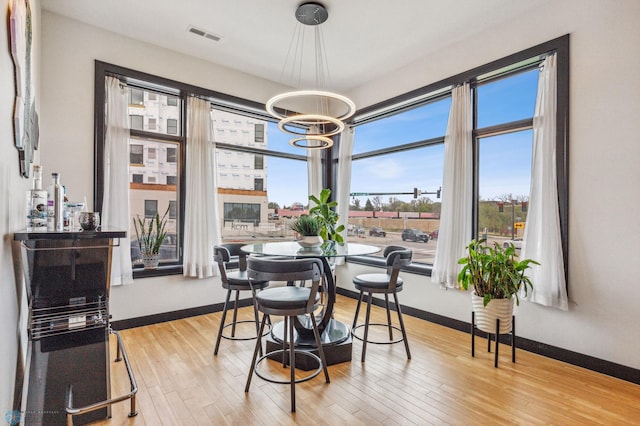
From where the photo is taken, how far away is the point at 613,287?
271 centimetres

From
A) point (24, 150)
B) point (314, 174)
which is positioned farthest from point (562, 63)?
point (24, 150)

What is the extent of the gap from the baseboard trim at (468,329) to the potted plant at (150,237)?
0.63m

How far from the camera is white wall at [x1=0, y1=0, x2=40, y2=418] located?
53.6 inches

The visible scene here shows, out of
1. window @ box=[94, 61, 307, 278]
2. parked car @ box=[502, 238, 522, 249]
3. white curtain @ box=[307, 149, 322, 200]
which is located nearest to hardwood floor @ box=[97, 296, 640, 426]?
parked car @ box=[502, 238, 522, 249]

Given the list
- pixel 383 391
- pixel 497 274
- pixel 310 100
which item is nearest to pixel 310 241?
pixel 383 391

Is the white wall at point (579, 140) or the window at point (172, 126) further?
the window at point (172, 126)

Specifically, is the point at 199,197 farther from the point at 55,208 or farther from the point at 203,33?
the point at 55,208

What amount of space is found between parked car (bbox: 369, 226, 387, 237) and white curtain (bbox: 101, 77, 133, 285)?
3.26 meters

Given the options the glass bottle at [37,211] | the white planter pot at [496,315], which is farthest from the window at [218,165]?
the white planter pot at [496,315]

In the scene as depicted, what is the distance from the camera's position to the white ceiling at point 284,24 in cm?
321

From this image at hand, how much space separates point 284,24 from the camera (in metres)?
3.55

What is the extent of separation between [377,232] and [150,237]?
3.11 metres

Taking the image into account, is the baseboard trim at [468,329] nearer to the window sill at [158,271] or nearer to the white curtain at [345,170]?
the window sill at [158,271]

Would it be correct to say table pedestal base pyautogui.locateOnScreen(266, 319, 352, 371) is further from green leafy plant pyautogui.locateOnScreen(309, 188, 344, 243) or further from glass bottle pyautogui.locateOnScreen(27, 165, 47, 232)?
glass bottle pyautogui.locateOnScreen(27, 165, 47, 232)
